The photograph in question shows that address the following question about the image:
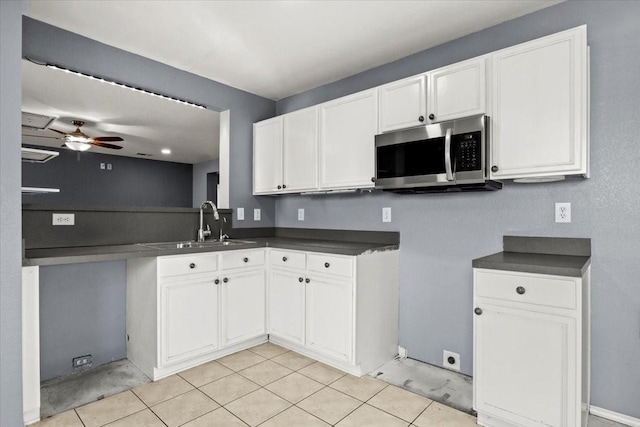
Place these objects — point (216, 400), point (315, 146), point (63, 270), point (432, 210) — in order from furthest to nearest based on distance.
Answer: point (315, 146), point (432, 210), point (63, 270), point (216, 400)

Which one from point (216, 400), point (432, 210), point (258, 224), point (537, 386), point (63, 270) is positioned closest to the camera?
point (537, 386)

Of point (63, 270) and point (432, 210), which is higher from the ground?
point (432, 210)

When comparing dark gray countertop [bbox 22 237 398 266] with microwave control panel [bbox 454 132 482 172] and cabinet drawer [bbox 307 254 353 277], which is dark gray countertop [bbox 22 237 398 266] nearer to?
cabinet drawer [bbox 307 254 353 277]

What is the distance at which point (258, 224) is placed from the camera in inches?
147

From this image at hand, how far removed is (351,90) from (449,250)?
168 centimetres

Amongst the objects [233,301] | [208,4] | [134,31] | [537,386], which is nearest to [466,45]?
[208,4]

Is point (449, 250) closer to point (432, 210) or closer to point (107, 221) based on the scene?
point (432, 210)

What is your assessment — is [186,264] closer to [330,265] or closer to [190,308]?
[190,308]

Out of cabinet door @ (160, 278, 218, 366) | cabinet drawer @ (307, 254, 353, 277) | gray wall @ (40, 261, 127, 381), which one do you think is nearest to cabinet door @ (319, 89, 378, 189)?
cabinet drawer @ (307, 254, 353, 277)

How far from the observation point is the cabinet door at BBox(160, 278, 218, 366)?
7.91ft

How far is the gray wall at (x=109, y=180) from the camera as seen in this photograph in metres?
6.67

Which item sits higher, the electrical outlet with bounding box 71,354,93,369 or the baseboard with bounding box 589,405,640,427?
the electrical outlet with bounding box 71,354,93,369

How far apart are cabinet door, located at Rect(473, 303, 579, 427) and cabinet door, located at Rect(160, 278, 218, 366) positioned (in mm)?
1831

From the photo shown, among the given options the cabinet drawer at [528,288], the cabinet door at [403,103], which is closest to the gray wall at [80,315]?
the cabinet door at [403,103]
